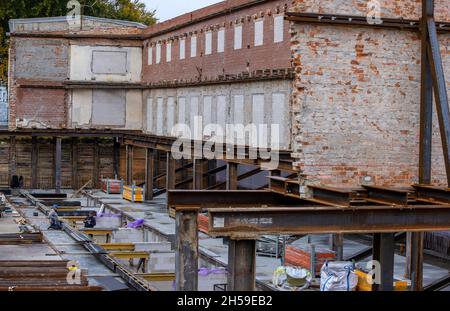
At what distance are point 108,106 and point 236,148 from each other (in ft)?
63.7

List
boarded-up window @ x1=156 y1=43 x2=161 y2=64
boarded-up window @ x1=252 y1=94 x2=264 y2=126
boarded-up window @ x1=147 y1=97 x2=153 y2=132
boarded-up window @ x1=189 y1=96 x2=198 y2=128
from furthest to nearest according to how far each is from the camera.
→ boarded-up window @ x1=147 y1=97 x2=153 y2=132
boarded-up window @ x1=156 y1=43 x2=161 y2=64
boarded-up window @ x1=189 y1=96 x2=198 y2=128
boarded-up window @ x1=252 y1=94 x2=264 y2=126

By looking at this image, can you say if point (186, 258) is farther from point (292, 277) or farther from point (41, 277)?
point (292, 277)

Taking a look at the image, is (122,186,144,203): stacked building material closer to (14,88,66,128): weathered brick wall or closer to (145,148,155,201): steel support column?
(145,148,155,201): steel support column

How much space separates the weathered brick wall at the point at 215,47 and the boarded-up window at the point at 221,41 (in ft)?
0.54

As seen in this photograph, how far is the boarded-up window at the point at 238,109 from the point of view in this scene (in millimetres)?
35125

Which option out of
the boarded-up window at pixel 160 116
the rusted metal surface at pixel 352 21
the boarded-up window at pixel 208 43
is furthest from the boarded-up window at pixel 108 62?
the rusted metal surface at pixel 352 21

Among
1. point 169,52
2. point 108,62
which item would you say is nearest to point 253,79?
point 169,52

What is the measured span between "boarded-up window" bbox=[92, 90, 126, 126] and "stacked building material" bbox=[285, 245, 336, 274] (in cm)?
2474

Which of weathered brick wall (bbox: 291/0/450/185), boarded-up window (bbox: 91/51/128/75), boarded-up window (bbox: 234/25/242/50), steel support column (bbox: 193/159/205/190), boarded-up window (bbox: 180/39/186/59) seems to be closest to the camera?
weathered brick wall (bbox: 291/0/450/185)

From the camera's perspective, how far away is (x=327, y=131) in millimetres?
20469

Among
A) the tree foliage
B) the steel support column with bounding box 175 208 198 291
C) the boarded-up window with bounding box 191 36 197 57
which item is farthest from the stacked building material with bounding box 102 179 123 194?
the steel support column with bounding box 175 208 198 291

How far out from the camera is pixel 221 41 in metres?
38.0

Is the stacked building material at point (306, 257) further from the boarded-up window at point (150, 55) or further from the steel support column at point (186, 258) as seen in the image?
the boarded-up window at point (150, 55)

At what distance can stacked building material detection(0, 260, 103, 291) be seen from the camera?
18078mm
